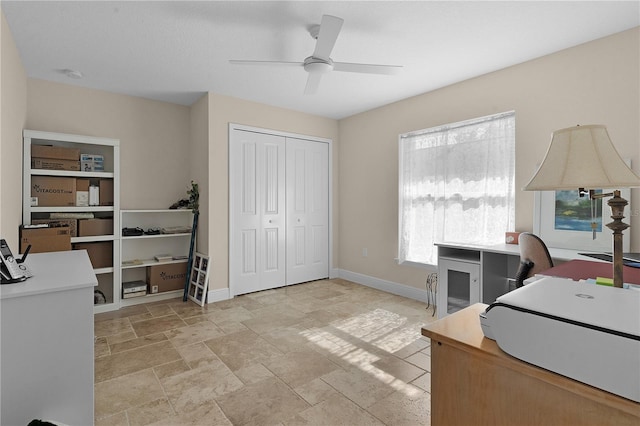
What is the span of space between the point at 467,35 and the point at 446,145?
1.37 meters

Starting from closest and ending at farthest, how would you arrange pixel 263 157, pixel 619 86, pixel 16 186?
pixel 619 86 → pixel 16 186 → pixel 263 157

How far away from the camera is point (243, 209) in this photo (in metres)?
4.36

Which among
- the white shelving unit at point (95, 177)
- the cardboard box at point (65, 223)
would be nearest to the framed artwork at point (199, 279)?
the white shelving unit at point (95, 177)

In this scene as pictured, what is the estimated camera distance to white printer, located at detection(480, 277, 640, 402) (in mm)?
730

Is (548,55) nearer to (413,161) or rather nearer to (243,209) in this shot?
(413,161)

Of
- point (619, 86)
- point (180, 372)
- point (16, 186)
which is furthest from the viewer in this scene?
point (16, 186)

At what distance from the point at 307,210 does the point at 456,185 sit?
2.19m

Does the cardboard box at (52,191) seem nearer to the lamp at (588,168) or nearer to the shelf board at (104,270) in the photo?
the shelf board at (104,270)

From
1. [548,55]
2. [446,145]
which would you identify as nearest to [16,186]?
[446,145]

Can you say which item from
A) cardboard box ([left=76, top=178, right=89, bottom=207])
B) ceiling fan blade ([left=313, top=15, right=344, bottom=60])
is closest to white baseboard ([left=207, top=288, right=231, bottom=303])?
cardboard box ([left=76, top=178, right=89, bottom=207])

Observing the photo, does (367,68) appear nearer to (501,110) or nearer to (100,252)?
(501,110)

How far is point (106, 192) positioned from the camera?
379 centimetres

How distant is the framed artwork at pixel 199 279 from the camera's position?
394cm

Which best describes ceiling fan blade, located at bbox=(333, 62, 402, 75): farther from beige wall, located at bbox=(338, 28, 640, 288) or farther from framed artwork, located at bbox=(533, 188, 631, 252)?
framed artwork, located at bbox=(533, 188, 631, 252)
